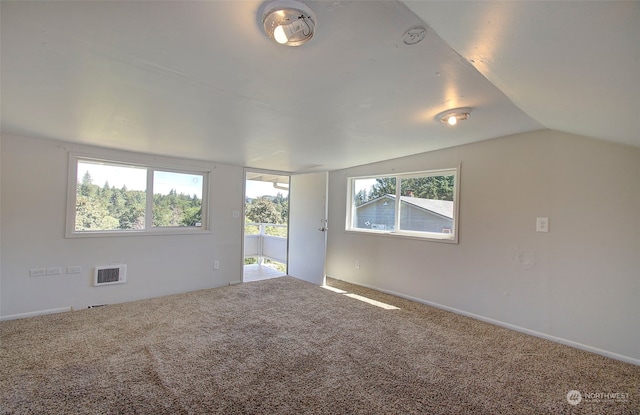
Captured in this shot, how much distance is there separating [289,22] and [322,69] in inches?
17.3

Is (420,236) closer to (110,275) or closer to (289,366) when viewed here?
(289,366)

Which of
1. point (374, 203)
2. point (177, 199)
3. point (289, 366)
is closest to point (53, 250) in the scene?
point (177, 199)

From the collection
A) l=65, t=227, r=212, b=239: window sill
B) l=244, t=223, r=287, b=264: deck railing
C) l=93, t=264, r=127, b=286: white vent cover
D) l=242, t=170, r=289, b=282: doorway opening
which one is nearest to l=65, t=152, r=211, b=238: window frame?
l=65, t=227, r=212, b=239: window sill

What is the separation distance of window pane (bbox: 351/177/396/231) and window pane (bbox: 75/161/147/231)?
3.31 m

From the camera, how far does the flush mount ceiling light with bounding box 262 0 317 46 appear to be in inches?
42.6

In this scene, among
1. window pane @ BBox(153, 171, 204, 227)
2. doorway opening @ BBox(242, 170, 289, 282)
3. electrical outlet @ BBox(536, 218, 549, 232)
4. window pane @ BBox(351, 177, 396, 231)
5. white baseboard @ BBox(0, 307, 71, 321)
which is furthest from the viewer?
doorway opening @ BBox(242, 170, 289, 282)

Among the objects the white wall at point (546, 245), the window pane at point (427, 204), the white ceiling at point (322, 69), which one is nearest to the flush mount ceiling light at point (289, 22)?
the white ceiling at point (322, 69)

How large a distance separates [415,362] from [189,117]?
2758 mm

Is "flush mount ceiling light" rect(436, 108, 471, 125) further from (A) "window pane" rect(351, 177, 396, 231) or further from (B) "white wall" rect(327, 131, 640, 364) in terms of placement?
(A) "window pane" rect(351, 177, 396, 231)

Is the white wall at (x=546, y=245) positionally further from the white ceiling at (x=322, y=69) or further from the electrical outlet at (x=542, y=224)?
the white ceiling at (x=322, y=69)

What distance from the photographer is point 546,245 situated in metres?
2.80

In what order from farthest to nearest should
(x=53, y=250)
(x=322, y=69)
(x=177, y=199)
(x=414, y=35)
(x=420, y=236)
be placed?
(x=177, y=199)
(x=420, y=236)
(x=53, y=250)
(x=322, y=69)
(x=414, y=35)

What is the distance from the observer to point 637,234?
2350mm

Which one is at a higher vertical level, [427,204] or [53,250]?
[427,204]
